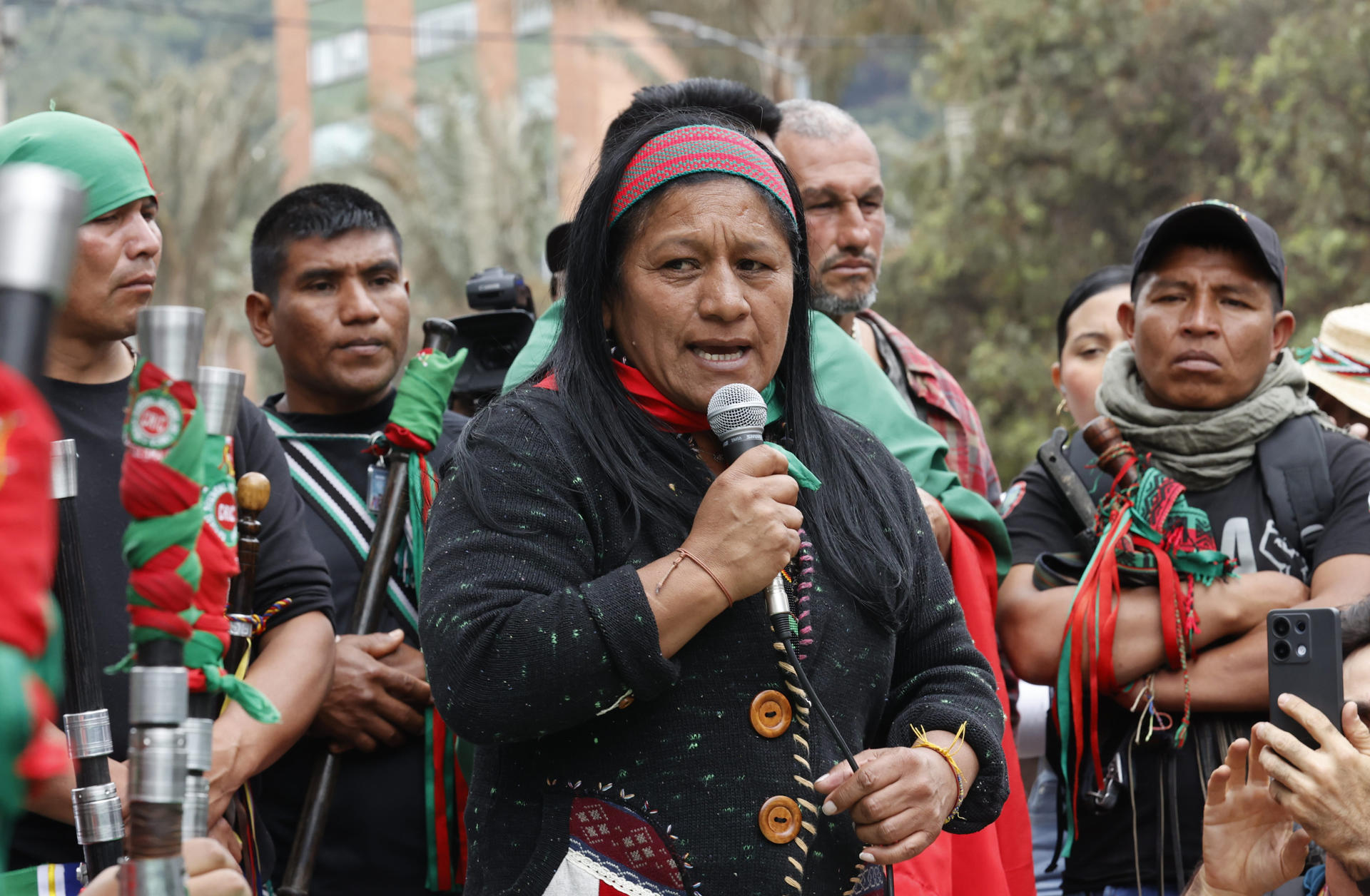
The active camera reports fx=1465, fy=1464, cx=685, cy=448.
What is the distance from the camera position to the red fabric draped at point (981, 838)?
289cm

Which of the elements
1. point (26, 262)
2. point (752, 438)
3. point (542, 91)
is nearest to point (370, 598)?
point (752, 438)

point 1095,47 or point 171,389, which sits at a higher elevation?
point 1095,47

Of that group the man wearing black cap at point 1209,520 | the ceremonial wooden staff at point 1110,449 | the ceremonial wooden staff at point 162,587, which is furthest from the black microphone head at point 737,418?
the ceremonial wooden staff at point 1110,449

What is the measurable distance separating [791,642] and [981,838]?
1.14m

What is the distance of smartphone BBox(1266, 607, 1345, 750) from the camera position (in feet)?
9.31

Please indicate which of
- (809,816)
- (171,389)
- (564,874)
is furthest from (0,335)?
(809,816)

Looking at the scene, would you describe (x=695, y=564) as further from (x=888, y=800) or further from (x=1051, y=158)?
(x=1051, y=158)

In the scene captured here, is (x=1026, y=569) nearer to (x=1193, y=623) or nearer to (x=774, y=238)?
(x=1193, y=623)

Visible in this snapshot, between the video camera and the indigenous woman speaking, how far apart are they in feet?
6.33

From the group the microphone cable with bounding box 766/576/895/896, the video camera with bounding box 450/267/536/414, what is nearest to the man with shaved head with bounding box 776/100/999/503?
the video camera with bounding box 450/267/536/414

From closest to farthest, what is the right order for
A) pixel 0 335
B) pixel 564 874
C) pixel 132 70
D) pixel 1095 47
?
pixel 0 335
pixel 564 874
pixel 1095 47
pixel 132 70

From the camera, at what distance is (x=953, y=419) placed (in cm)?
431

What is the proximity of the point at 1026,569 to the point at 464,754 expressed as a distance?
1537mm

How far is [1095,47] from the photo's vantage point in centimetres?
1783
